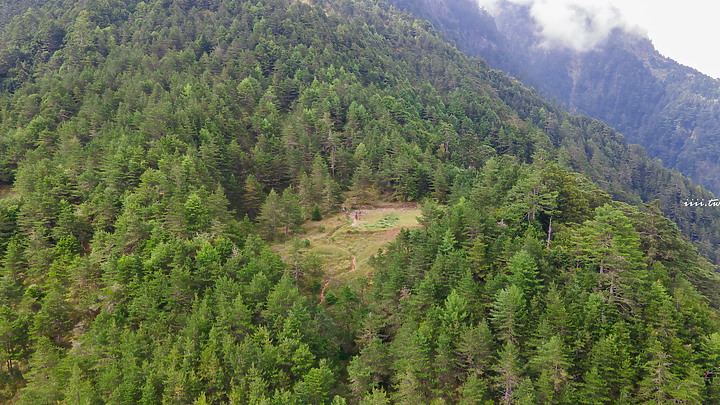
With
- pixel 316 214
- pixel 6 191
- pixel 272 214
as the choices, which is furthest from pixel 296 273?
pixel 6 191

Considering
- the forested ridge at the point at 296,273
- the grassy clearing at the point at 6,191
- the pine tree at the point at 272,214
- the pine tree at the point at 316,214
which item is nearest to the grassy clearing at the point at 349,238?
the pine tree at the point at 316,214

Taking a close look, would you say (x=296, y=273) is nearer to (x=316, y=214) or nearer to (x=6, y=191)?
(x=316, y=214)

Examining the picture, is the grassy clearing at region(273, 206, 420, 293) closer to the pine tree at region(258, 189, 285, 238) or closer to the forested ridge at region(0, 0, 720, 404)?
the forested ridge at region(0, 0, 720, 404)

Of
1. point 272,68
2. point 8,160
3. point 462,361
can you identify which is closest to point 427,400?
point 462,361

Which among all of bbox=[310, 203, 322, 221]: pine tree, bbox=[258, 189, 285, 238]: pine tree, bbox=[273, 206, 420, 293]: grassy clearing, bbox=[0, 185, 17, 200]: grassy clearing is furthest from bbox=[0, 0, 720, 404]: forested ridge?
bbox=[273, 206, 420, 293]: grassy clearing

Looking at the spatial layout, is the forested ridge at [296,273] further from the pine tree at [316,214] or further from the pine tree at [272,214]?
the pine tree at [316,214]

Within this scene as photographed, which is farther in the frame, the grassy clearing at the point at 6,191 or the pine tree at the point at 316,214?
the grassy clearing at the point at 6,191
